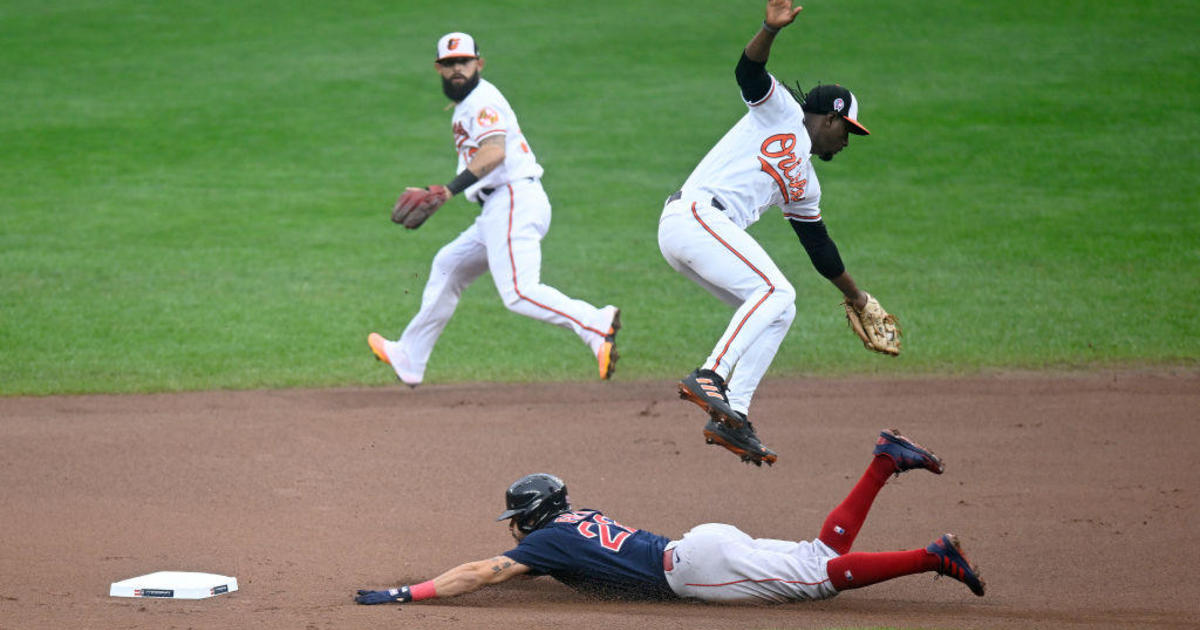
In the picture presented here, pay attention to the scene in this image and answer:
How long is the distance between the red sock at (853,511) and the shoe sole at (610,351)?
1.88m

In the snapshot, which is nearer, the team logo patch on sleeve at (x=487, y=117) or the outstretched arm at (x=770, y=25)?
the outstretched arm at (x=770, y=25)

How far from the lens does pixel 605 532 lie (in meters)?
6.52

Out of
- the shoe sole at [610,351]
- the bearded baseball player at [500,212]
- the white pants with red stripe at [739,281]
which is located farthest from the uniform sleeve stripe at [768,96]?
the bearded baseball player at [500,212]

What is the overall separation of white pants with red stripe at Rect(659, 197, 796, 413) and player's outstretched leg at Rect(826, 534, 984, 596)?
928mm

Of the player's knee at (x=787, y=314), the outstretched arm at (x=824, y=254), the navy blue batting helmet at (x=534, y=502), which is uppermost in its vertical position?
the outstretched arm at (x=824, y=254)

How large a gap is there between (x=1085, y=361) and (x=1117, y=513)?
13.0 ft

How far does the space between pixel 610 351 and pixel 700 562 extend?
2.03m

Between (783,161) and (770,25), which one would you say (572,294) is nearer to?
(783,161)

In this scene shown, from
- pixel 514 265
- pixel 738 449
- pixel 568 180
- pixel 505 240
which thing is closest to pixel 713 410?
pixel 738 449

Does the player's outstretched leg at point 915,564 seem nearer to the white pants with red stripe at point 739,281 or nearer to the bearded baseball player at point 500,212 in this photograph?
the white pants with red stripe at point 739,281

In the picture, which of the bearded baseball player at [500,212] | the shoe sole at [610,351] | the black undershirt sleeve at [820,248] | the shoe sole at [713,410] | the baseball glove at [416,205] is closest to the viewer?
the shoe sole at [713,410]

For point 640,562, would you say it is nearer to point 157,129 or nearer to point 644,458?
point 644,458

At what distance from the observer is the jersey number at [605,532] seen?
21.2 feet

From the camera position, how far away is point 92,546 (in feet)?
24.0
